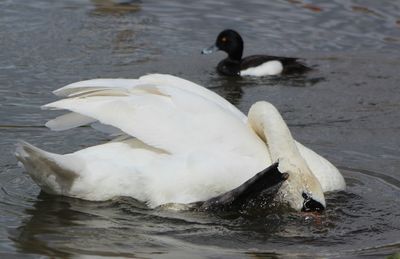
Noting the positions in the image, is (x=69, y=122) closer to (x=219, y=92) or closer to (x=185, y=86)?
(x=185, y=86)

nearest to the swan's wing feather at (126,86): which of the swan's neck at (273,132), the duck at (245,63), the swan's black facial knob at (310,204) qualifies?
the swan's neck at (273,132)

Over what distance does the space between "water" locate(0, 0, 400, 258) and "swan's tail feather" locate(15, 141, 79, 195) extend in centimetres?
11

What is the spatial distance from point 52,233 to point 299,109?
4.24 meters

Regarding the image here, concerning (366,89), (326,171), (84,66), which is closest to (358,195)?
(326,171)

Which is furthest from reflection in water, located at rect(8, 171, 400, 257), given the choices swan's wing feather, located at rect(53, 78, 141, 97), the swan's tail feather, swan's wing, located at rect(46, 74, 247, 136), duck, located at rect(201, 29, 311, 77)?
duck, located at rect(201, 29, 311, 77)

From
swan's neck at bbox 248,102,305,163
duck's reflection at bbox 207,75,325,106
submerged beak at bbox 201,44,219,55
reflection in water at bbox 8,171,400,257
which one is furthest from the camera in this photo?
submerged beak at bbox 201,44,219,55

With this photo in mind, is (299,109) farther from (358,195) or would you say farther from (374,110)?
(358,195)

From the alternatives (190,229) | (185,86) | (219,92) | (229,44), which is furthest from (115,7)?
(190,229)

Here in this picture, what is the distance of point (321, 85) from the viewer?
11367 mm

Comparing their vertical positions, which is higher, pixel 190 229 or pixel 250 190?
pixel 250 190

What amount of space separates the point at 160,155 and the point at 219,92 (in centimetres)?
464

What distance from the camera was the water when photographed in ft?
20.4

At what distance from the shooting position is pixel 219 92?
37.2ft

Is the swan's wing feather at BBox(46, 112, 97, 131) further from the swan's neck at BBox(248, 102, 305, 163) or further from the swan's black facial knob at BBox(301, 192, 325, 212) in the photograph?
the swan's black facial knob at BBox(301, 192, 325, 212)
